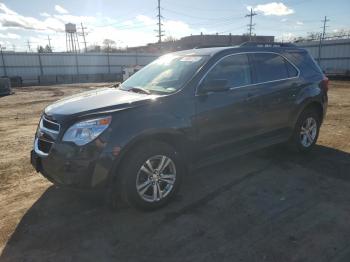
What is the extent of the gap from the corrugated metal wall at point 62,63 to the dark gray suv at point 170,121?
33750 mm

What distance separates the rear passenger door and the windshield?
1.10 metres

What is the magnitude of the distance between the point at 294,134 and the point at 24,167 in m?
4.75

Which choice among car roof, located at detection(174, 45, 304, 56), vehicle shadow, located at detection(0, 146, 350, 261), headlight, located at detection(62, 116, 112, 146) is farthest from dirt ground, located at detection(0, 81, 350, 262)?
car roof, located at detection(174, 45, 304, 56)

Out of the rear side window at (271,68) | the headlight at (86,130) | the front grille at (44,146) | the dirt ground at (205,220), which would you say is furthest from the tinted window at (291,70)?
the front grille at (44,146)

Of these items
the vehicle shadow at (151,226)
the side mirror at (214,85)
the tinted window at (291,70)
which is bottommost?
the vehicle shadow at (151,226)

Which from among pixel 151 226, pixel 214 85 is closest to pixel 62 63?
pixel 214 85

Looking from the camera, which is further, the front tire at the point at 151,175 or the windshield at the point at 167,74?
the windshield at the point at 167,74

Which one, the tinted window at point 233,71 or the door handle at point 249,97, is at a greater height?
the tinted window at point 233,71

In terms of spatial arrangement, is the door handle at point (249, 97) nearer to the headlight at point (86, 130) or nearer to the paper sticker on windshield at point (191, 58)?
the paper sticker on windshield at point (191, 58)

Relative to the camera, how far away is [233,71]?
4.50 meters

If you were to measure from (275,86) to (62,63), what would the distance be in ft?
120

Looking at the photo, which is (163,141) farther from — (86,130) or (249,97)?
(249,97)

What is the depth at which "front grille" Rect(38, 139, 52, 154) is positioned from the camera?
3.52 meters

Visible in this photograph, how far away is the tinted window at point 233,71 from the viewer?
4.29 metres
